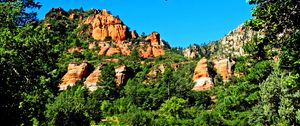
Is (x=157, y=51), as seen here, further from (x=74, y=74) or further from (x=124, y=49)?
(x=74, y=74)

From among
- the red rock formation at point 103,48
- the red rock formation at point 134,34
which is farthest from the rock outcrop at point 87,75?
the red rock formation at point 134,34

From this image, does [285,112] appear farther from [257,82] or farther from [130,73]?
[130,73]

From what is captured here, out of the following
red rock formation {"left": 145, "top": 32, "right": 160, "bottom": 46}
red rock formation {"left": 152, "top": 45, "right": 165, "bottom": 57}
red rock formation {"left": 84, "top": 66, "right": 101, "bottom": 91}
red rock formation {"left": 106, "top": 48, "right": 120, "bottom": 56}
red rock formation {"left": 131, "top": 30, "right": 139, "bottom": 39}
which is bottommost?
red rock formation {"left": 84, "top": 66, "right": 101, "bottom": 91}

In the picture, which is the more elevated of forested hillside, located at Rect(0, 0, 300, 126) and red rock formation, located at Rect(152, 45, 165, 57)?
red rock formation, located at Rect(152, 45, 165, 57)

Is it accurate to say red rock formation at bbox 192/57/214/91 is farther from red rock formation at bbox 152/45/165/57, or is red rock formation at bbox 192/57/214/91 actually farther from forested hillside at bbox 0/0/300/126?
red rock formation at bbox 152/45/165/57

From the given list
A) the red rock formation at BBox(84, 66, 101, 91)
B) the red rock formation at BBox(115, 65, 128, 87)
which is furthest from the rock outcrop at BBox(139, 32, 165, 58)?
the red rock formation at BBox(84, 66, 101, 91)

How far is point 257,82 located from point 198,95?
7400 cm

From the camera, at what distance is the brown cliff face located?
17175cm

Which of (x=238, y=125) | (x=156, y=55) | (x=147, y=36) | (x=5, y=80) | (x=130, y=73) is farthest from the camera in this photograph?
(x=147, y=36)

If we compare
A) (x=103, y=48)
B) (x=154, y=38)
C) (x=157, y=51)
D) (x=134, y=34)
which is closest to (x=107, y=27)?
(x=134, y=34)

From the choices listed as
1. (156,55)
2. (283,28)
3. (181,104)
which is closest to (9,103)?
(283,28)

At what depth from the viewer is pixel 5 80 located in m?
22.7

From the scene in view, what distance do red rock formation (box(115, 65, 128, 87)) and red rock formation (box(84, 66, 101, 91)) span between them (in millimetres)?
5482

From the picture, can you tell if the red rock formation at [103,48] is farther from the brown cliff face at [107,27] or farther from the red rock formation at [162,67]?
the red rock formation at [162,67]
